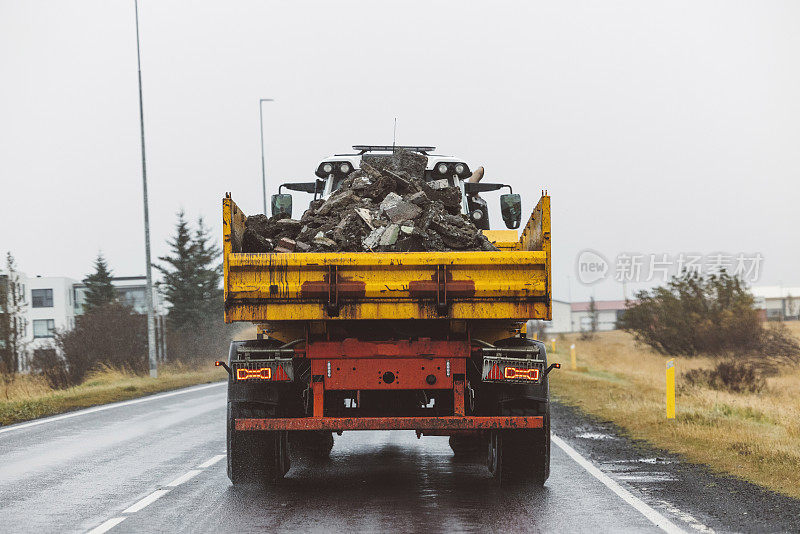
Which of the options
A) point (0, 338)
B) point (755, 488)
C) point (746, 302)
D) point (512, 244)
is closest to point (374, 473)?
point (512, 244)

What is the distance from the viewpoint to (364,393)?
9281mm

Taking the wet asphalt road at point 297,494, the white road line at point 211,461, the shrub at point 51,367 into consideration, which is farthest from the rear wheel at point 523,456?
the shrub at point 51,367

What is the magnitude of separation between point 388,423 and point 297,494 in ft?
4.25

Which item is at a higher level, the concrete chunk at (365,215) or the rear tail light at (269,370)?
the concrete chunk at (365,215)

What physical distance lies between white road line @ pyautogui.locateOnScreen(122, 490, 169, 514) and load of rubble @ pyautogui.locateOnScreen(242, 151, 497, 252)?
232cm

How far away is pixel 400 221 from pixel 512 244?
1.28 m

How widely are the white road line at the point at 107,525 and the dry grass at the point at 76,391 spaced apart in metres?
11.3

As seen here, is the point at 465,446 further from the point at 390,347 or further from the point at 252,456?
the point at 390,347

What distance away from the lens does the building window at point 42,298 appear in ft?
297

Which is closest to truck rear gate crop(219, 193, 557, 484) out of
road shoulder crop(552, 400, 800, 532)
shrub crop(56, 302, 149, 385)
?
road shoulder crop(552, 400, 800, 532)

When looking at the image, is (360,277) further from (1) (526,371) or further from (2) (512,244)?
(2) (512,244)

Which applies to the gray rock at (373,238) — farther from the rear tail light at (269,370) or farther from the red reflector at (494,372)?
the red reflector at (494,372)

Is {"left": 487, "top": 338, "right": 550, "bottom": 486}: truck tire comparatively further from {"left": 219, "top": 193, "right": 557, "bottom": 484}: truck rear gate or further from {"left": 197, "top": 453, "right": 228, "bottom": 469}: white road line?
{"left": 197, "top": 453, "right": 228, "bottom": 469}: white road line

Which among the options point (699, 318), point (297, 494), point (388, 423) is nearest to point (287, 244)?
point (388, 423)
